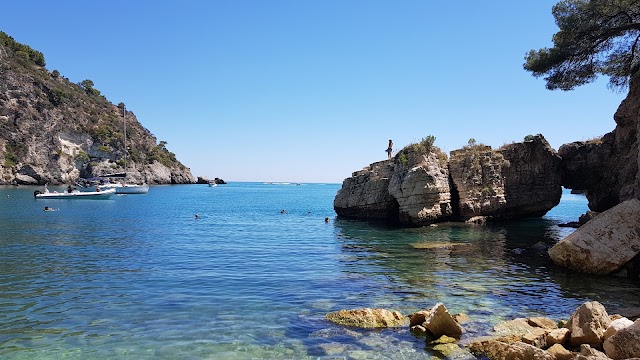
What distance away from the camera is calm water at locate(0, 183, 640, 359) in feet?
33.4

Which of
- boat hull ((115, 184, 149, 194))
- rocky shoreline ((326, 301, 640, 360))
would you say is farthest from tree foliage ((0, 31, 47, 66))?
rocky shoreline ((326, 301, 640, 360))

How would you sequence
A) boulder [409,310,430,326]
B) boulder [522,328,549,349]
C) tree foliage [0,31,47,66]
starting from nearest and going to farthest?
1. boulder [522,328,549,349]
2. boulder [409,310,430,326]
3. tree foliage [0,31,47,66]

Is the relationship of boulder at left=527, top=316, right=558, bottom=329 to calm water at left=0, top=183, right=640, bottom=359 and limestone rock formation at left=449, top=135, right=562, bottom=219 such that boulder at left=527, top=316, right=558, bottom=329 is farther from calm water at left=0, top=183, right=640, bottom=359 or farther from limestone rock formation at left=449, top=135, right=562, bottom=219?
limestone rock formation at left=449, top=135, right=562, bottom=219

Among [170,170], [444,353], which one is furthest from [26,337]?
[170,170]

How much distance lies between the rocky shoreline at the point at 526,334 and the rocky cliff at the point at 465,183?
76.8 feet

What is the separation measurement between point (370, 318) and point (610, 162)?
34206mm

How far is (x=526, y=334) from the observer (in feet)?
32.1

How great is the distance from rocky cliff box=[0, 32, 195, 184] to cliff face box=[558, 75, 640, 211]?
111 m

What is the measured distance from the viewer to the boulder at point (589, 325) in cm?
888

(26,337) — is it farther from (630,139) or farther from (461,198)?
(630,139)

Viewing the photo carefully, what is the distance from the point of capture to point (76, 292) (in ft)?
48.2

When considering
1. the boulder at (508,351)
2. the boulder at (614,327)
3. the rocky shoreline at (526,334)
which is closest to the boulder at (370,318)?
the rocky shoreline at (526,334)

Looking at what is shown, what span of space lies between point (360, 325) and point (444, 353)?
2511mm

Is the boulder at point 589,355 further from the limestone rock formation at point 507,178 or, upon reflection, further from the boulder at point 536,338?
the limestone rock formation at point 507,178
